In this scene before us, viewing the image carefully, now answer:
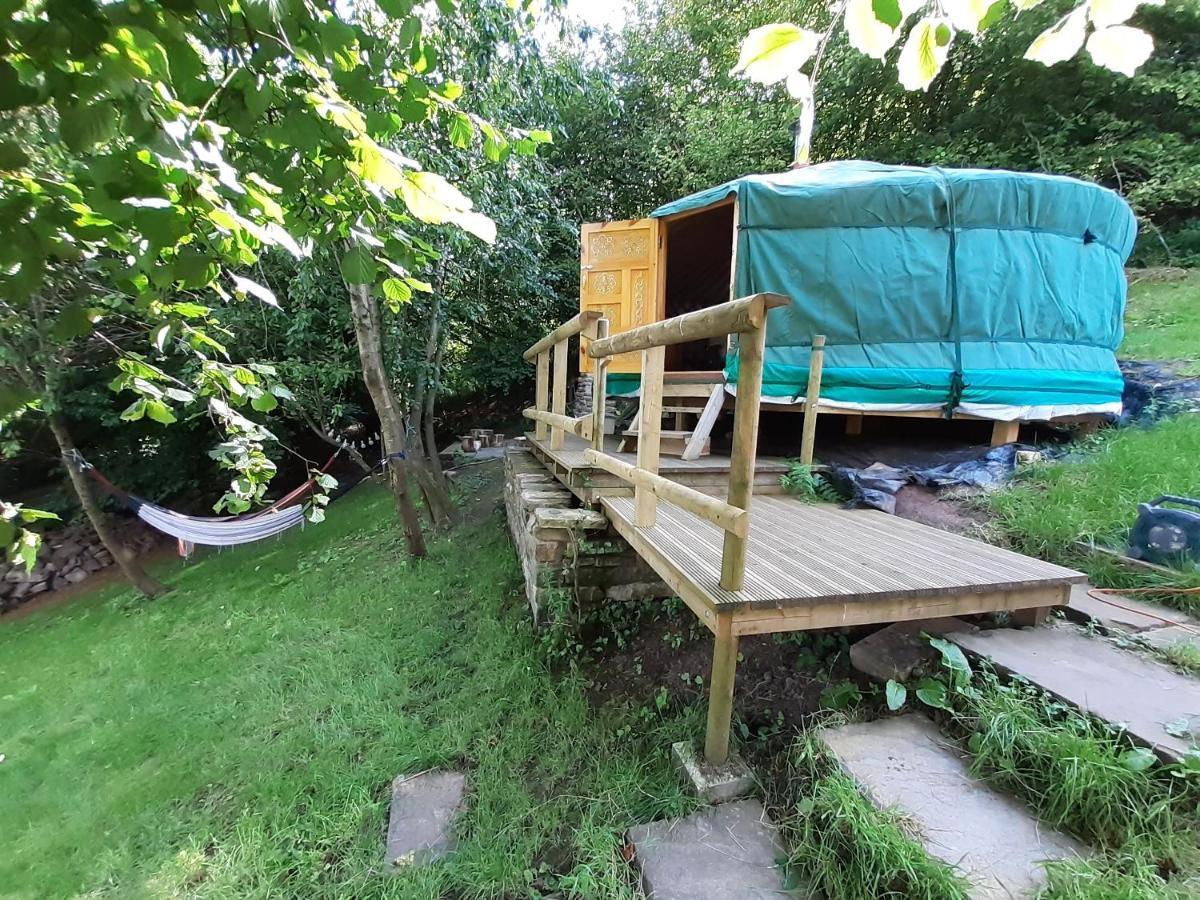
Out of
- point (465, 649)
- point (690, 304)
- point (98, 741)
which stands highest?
point (690, 304)

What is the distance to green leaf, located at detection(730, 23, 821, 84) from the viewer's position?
2.22 feet

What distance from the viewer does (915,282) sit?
12.6 feet

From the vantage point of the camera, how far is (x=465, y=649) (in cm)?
A: 319

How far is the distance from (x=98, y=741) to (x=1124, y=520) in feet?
17.8

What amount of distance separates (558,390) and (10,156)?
3.05 m

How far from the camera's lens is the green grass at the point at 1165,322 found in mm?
4727

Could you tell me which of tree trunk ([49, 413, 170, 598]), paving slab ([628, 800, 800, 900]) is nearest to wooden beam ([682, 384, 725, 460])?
paving slab ([628, 800, 800, 900])

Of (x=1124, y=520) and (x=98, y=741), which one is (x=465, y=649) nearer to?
(x=98, y=741)

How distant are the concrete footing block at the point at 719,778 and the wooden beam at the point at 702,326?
1.30 meters

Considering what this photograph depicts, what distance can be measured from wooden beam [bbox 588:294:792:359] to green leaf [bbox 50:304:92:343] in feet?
4.37

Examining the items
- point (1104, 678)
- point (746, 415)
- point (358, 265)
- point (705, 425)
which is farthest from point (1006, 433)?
point (358, 265)

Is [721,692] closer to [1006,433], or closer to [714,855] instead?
[714,855]

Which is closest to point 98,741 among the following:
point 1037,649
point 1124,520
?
point 1037,649

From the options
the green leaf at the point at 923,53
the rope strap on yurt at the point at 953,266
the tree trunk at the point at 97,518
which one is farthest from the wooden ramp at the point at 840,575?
the tree trunk at the point at 97,518
